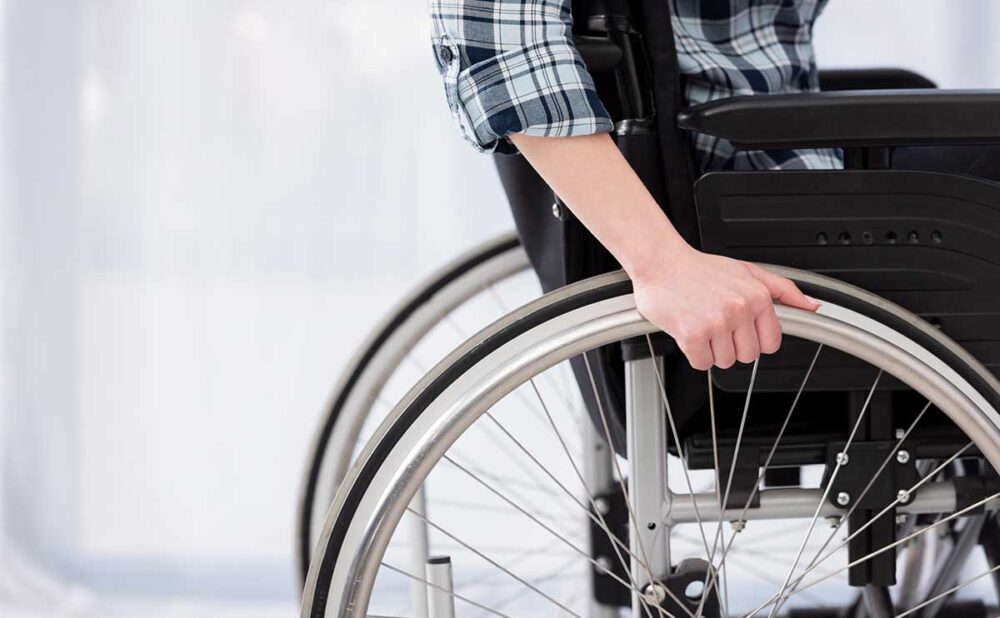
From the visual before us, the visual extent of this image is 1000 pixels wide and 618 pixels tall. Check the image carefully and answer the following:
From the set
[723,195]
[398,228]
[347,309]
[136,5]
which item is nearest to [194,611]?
[347,309]

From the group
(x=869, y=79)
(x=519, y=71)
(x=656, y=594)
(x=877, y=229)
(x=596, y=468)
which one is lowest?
(x=656, y=594)

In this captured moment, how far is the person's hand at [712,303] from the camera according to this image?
0.58 metres

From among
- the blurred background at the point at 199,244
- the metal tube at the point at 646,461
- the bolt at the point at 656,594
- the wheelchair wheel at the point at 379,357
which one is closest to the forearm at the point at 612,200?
the metal tube at the point at 646,461

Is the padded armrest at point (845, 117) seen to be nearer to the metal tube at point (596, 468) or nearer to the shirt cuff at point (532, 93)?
the shirt cuff at point (532, 93)

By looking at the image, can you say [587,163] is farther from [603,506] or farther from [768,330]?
[603,506]

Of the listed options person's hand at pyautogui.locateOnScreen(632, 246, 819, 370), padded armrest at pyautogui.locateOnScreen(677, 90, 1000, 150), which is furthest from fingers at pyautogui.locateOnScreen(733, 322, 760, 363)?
padded armrest at pyautogui.locateOnScreen(677, 90, 1000, 150)

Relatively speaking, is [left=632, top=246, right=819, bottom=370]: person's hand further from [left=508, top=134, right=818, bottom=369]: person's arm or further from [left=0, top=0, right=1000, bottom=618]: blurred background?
[left=0, top=0, right=1000, bottom=618]: blurred background

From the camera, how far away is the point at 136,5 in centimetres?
137

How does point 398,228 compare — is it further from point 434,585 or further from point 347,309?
point 434,585

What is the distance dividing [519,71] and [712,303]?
177 millimetres

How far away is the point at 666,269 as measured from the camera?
0.59 meters

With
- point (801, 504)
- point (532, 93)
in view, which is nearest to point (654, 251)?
point (532, 93)

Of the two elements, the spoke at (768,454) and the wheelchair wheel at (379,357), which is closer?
the spoke at (768,454)

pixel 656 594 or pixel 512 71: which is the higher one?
pixel 512 71
